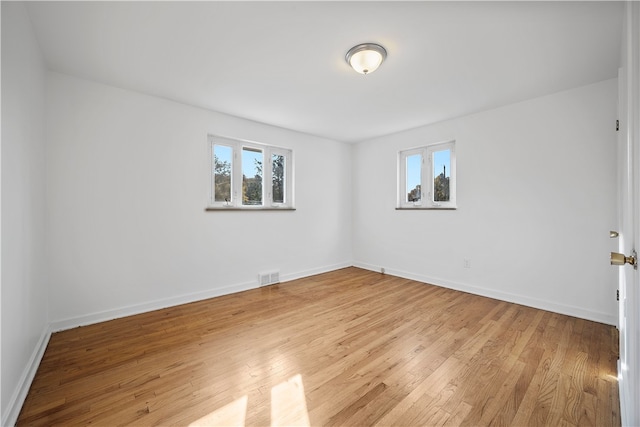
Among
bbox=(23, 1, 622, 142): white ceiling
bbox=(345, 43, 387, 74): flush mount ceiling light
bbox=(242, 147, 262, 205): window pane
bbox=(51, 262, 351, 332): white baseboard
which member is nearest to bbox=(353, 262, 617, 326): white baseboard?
bbox=(51, 262, 351, 332): white baseboard

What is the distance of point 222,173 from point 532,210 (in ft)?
12.9

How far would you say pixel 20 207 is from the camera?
1.69 metres

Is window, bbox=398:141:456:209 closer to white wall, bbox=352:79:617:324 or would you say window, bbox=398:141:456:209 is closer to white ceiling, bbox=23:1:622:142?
white wall, bbox=352:79:617:324

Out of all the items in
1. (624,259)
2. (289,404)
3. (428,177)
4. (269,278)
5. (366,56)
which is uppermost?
(366,56)

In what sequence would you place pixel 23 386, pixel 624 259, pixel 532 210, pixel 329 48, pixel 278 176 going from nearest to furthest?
pixel 624 259 → pixel 23 386 → pixel 329 48 → pixel 532 210 → pixel 278 176

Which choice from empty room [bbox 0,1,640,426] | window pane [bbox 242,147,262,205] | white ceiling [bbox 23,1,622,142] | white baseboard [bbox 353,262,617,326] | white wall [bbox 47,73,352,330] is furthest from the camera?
window pane [bbox 242,147,262,205]

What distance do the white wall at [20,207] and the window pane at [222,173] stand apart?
64.2 inches

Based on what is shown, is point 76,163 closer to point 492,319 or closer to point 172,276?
point 172,276

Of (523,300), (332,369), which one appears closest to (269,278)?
(332,369)

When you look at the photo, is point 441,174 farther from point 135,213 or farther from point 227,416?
point 135,213

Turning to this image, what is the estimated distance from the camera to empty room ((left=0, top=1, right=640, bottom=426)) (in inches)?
61.2

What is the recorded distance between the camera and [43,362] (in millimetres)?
1936

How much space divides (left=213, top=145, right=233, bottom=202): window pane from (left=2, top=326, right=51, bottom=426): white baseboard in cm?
209

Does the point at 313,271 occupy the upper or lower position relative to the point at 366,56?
lower
